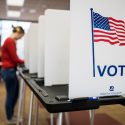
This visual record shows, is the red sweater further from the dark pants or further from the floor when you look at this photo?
the floor

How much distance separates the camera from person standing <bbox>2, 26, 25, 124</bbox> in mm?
2705

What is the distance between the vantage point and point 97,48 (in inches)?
41.9

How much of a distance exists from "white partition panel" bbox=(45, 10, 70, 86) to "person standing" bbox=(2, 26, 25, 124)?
1259 mm

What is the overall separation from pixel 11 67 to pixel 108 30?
6.04ft

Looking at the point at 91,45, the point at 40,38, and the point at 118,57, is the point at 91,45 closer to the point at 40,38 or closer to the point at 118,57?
the point at 118,57

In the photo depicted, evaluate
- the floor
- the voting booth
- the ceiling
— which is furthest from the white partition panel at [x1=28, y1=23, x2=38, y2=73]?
the ceiling

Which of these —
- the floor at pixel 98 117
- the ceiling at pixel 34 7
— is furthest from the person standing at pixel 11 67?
the ceiling at pixel 34 7

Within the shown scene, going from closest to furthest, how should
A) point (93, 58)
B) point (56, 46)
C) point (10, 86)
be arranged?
point (93, 58), point (56, 46), point (10, 86)

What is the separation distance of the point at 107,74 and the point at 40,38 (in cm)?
79

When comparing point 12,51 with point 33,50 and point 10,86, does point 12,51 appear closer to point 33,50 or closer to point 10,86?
point 10,86

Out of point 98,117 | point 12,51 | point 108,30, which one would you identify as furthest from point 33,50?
point 98,117

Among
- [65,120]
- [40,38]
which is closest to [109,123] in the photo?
[65,120]

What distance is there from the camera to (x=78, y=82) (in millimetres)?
1030

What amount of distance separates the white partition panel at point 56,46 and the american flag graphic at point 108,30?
0.45 metres
